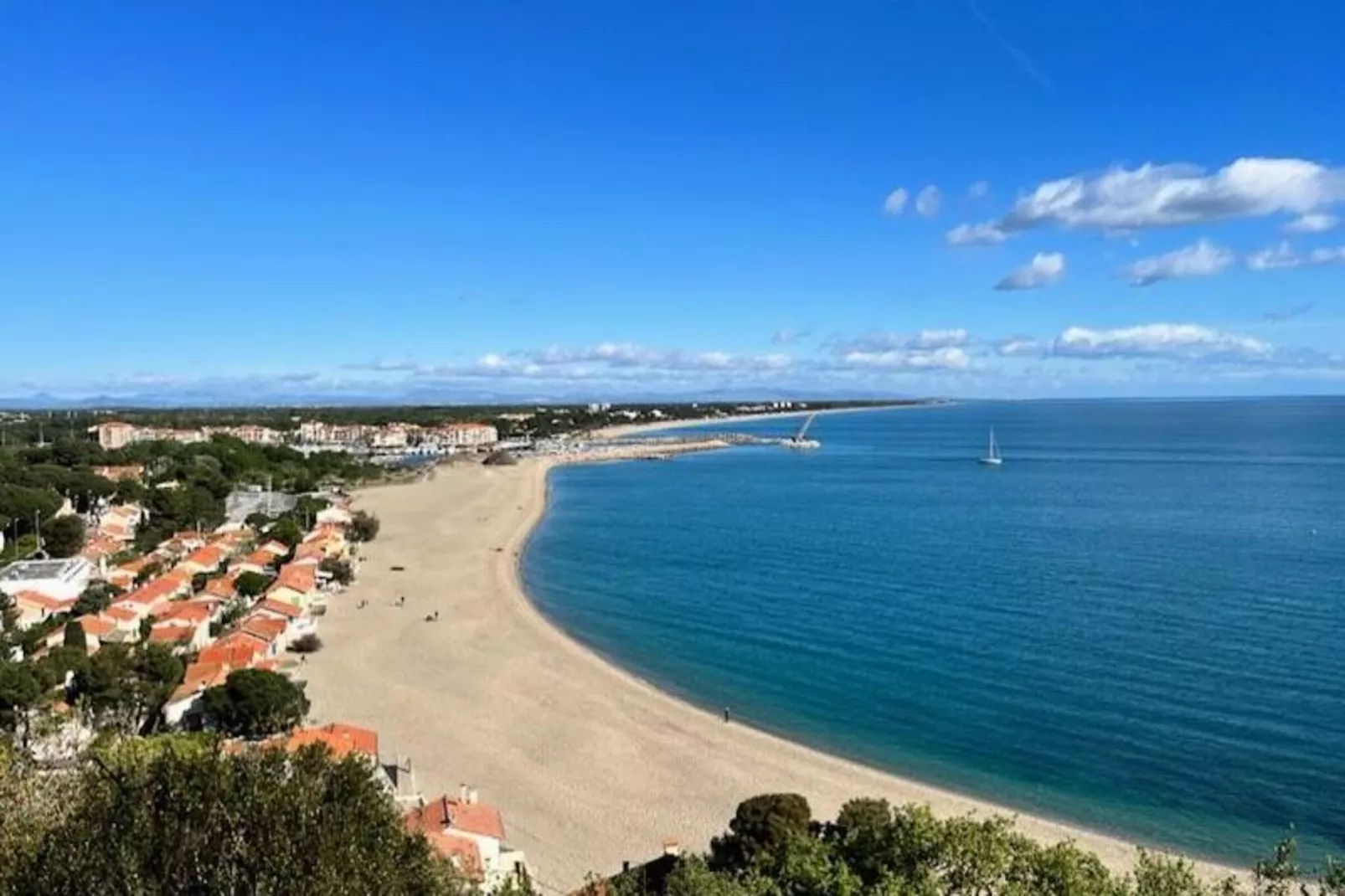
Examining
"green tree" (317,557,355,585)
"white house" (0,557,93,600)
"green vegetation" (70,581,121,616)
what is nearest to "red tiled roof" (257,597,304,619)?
"green vegetation" (70,581,121,616)

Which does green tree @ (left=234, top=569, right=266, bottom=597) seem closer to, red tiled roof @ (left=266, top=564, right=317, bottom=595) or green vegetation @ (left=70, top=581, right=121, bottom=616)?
red tiled roof @ (left=266, top=564, right=317, bottom=595)

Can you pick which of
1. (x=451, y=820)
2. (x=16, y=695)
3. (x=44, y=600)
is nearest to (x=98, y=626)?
(x=44, y=600)

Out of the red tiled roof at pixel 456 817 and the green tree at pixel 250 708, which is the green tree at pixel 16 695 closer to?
the green tree at pixel 250 708

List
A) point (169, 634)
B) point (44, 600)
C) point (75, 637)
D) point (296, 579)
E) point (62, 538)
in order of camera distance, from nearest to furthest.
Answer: point (75, 637) < point (169, 634) < point (44, 600) < point (296, 579) < point (62, 538)

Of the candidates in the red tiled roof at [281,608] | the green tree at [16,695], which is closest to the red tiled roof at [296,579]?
the red tiled roof at [281,608]

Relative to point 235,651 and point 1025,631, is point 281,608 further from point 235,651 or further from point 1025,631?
point 1025,631

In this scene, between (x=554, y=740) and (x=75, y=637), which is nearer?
(x=554, y=740)

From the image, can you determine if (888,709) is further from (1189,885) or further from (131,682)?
(131,682)
